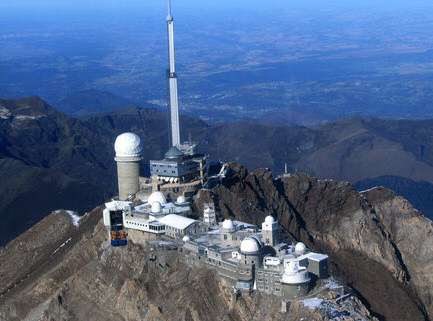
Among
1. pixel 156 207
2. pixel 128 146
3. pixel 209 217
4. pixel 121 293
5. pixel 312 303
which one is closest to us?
pixel 312 303

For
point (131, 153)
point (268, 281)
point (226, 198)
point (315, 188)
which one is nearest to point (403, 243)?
point (315, 188)

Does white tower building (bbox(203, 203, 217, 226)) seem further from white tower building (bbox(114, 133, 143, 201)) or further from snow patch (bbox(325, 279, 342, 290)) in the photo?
white tower building (bbox(114, 133, 143, 201))

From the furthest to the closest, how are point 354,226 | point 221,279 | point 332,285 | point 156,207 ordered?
point 354,226, point 156,207, point 221,279, point 332,285

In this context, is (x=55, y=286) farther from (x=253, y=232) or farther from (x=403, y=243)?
(x=403, y=243)

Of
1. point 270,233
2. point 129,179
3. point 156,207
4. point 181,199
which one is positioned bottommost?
point 129,179

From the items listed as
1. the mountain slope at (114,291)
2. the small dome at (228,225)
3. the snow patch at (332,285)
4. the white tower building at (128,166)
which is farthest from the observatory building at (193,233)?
the mountain slope at (114,291)

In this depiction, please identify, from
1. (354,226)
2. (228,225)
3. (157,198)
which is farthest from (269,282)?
(354,226)

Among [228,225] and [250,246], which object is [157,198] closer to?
[228,225]

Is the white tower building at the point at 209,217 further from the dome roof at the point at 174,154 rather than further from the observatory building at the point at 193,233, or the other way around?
the dome roof at the point at 174,154

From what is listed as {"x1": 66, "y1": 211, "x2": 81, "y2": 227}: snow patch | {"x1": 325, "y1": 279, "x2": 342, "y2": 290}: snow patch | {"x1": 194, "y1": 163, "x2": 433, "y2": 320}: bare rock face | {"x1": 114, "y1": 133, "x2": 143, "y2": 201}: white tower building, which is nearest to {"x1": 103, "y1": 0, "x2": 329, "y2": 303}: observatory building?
{"x1": 114, "y1": 133, "x2": 143, "y2": 201}: white tower building
